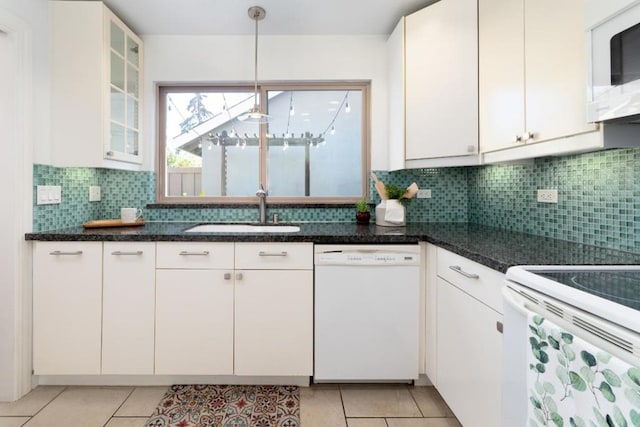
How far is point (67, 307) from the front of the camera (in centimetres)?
193

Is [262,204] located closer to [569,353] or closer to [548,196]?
[548,196]

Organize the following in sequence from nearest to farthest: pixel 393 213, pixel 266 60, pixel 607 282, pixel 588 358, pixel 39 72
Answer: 1. pixel 588 358
2. pixel 607 282
3. pixel 39 72
4. pixel 393 213
5. pixel 266 60

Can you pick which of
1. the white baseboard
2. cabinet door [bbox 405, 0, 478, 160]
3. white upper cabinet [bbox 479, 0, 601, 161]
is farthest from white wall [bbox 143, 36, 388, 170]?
the white baseboard

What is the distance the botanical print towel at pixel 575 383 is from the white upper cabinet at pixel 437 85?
52.5 inches

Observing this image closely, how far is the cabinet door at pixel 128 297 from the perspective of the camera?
1.93 meters

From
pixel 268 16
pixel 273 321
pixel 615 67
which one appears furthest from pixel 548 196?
pixel 268 16

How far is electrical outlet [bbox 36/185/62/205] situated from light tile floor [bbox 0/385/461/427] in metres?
1.09

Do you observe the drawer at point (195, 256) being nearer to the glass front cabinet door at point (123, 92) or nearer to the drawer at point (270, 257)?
the drawer at point (270, 257)

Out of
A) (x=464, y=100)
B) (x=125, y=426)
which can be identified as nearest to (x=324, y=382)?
(x=125, y=426)

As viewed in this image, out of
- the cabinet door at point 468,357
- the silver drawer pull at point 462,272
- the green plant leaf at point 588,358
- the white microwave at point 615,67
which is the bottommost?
the cabinet door at point 468,357

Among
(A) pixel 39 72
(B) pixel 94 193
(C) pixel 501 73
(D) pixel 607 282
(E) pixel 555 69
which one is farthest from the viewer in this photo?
(B) pixel 94 193

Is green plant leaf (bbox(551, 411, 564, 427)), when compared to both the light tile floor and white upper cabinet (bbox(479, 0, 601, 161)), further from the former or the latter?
the light tile floor

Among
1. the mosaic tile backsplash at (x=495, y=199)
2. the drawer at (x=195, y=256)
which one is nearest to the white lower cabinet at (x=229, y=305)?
the drawer at (x=195, y=256)

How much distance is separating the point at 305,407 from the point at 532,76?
6.41 feet
